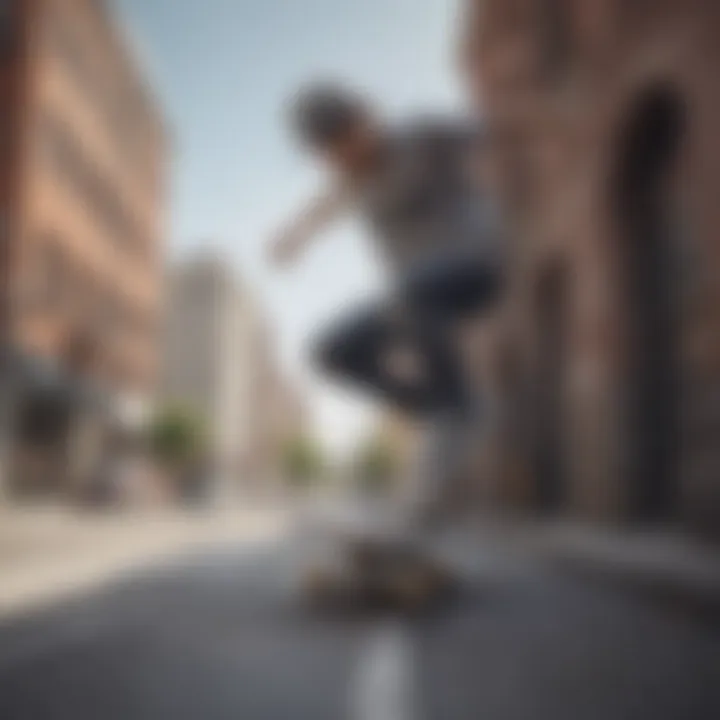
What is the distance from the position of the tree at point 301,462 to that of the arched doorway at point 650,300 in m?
82.7

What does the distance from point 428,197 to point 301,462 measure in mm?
91412

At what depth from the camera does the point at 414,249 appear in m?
6.58

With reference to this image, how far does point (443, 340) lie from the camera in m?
6.48

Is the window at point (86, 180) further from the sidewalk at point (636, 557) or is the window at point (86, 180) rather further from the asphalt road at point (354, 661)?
the asphalt road at point (354, 661)

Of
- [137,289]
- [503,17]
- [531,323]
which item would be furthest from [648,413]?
[137,289]

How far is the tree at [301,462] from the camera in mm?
96625

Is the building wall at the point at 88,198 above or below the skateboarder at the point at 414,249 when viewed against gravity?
above

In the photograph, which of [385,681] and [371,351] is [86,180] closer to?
[371,351]

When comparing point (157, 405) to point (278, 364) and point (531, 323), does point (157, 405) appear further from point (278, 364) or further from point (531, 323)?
point (278, 364)

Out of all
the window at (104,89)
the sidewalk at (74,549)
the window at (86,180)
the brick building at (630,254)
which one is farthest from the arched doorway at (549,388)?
the window at (104,89)

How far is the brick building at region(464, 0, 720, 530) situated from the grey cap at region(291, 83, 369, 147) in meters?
3.76

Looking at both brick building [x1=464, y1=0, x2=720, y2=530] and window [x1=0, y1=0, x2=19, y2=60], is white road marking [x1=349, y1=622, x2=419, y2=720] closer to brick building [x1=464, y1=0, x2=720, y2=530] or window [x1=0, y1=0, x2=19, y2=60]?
brick building [x1=464, y1=0, x2=720, y2=530]

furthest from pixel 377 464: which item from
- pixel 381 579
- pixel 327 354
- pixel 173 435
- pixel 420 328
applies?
pixel 420 328

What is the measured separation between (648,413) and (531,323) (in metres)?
6.55
